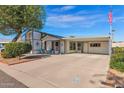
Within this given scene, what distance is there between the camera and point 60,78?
8.75 m

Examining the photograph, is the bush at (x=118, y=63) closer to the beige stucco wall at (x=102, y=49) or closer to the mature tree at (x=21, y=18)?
the mature tree at (x=21, y=18)

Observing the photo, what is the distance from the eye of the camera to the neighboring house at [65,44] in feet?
75.4

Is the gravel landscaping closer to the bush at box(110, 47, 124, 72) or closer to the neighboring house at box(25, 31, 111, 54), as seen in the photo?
the bush at box(110, 47, 124, 72)

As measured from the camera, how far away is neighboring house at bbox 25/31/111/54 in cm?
2298

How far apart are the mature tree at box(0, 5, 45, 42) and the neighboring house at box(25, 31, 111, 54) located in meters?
4.86

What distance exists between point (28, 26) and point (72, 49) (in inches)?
355

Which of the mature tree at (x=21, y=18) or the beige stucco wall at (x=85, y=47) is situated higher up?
the mature tree at (x=21, y=18)

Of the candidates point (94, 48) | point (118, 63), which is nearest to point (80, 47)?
point (94, 48)

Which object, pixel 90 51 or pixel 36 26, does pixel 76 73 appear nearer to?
pixel 36 26

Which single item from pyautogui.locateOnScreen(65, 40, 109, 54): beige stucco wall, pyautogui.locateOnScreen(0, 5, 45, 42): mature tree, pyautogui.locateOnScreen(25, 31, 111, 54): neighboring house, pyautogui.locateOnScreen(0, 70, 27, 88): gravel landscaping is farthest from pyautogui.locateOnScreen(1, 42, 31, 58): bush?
pyautogui.locateOnScreen(65, 40, 109, 54): beige stucco wall

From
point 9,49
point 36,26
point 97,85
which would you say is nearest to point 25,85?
point 97,85

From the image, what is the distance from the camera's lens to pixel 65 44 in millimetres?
24812

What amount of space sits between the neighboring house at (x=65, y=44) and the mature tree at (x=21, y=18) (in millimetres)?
4858

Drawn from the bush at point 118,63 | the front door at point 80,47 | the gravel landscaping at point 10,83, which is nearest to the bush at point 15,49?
the gravel landscaping at point 10,83
